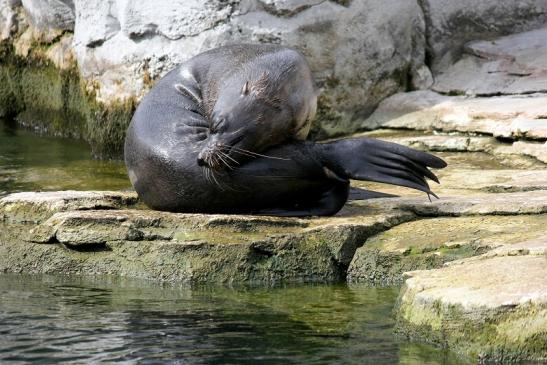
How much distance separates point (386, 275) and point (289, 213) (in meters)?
0.91

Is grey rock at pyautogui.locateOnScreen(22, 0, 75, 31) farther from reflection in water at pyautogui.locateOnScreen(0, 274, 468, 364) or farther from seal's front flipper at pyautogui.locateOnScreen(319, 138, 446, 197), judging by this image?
reflection in water at pyautogui.locateOnScreen(0, 274, 468, 364)

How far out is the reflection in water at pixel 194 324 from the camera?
4219mm

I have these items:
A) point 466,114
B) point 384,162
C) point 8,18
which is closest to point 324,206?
point 384,162

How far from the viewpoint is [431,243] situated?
5.50 metres

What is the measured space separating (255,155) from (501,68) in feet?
12.1

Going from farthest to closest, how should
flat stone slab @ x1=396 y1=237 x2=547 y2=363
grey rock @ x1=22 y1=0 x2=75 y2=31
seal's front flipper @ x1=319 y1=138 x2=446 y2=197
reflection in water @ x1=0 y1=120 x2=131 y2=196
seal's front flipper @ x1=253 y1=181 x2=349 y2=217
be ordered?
grey rock @ x1=22 y1=0 x2=75 y2=31 < reflection in water @ x1=0 y1=120 x2=131 y2=196 < seal's front flipper @ x1=253 y1=181 x2=349 y2=217 < seal's front flipper @ x1=319 y1=138 x2=446 y2=197 < flat stone slab @ x1=396 y1=237 x2=547 y2=363

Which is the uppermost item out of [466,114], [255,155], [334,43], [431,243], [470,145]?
[255,155]

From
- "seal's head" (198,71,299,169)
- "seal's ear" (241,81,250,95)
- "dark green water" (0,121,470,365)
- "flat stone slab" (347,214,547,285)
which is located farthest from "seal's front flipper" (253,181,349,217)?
"dark green water" (0,121,470,365)

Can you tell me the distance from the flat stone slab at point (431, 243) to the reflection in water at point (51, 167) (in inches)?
107

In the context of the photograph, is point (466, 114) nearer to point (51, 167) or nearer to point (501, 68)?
point (501, 68)

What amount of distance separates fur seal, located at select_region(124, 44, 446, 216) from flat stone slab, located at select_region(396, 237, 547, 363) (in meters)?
1.50

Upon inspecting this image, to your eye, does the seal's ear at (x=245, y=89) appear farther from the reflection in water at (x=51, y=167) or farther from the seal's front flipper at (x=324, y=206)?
the reflection in water at (x=51, y=167)

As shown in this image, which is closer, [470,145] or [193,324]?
[193,324]

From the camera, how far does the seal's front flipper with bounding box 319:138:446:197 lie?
6.00 m
